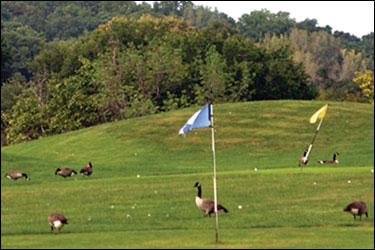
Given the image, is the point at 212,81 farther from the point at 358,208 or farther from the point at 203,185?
the point at 358,208

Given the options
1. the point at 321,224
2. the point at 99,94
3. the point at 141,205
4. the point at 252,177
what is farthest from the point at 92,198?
the point at 99,94

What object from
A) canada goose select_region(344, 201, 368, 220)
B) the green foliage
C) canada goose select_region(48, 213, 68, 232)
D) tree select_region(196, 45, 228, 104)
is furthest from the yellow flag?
tree select_region(196, 45, 228, 104)

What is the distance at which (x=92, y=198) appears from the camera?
3747cm

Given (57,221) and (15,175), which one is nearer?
(57,221)

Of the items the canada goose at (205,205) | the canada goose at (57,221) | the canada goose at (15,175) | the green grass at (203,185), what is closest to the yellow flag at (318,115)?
the green grass at (203,185)

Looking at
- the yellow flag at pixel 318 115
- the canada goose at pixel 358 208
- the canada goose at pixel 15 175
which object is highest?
the yellow flag at pixel 318 115

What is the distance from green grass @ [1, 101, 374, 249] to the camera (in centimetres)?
2734

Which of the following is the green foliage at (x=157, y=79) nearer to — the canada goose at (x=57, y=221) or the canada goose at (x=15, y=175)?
the canada goose at (x=15, y=175)

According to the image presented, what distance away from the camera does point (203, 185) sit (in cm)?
4075

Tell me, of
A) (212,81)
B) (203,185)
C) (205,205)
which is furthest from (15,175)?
(212,81)

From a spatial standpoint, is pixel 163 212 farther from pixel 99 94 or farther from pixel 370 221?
pixel 99 94

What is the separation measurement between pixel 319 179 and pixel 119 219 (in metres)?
11.1

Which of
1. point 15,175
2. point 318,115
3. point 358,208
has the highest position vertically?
point 318,115

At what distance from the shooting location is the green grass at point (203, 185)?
2734cm
